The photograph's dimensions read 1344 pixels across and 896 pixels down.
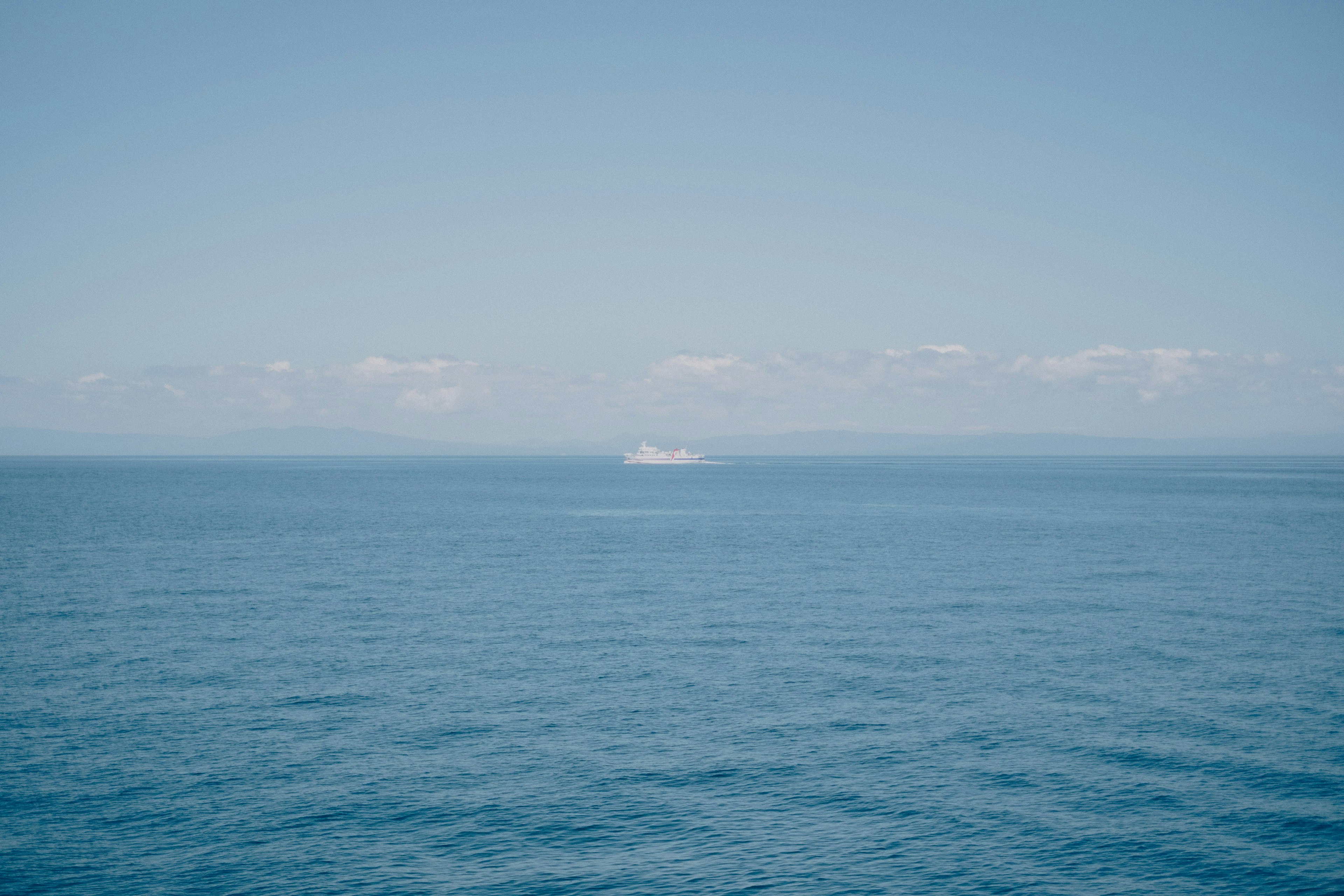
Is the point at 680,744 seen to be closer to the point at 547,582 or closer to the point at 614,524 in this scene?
the point at 547,582

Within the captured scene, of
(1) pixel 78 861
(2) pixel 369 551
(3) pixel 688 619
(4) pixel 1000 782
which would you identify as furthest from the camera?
(2) pixel 369 551

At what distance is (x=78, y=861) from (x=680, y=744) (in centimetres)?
1823

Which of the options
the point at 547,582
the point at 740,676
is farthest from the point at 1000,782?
the point at 547,582

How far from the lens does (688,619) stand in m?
57.2

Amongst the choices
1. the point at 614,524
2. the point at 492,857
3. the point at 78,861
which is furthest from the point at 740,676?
the point at 614,524

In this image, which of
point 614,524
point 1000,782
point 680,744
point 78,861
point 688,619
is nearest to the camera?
point 78,861

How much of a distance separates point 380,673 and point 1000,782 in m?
27.7

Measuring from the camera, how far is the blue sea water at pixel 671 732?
2484cm

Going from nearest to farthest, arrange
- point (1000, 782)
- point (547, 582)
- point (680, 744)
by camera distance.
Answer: point (1000, 782), point (680, 744), point (547, 582)

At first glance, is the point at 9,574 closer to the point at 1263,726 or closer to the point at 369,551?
the point at 369,551

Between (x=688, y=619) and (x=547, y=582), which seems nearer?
(x=688, y=619)

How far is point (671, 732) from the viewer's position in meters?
35.0

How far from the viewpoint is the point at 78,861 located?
24641 mm

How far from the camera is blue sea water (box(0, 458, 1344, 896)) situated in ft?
81.5
